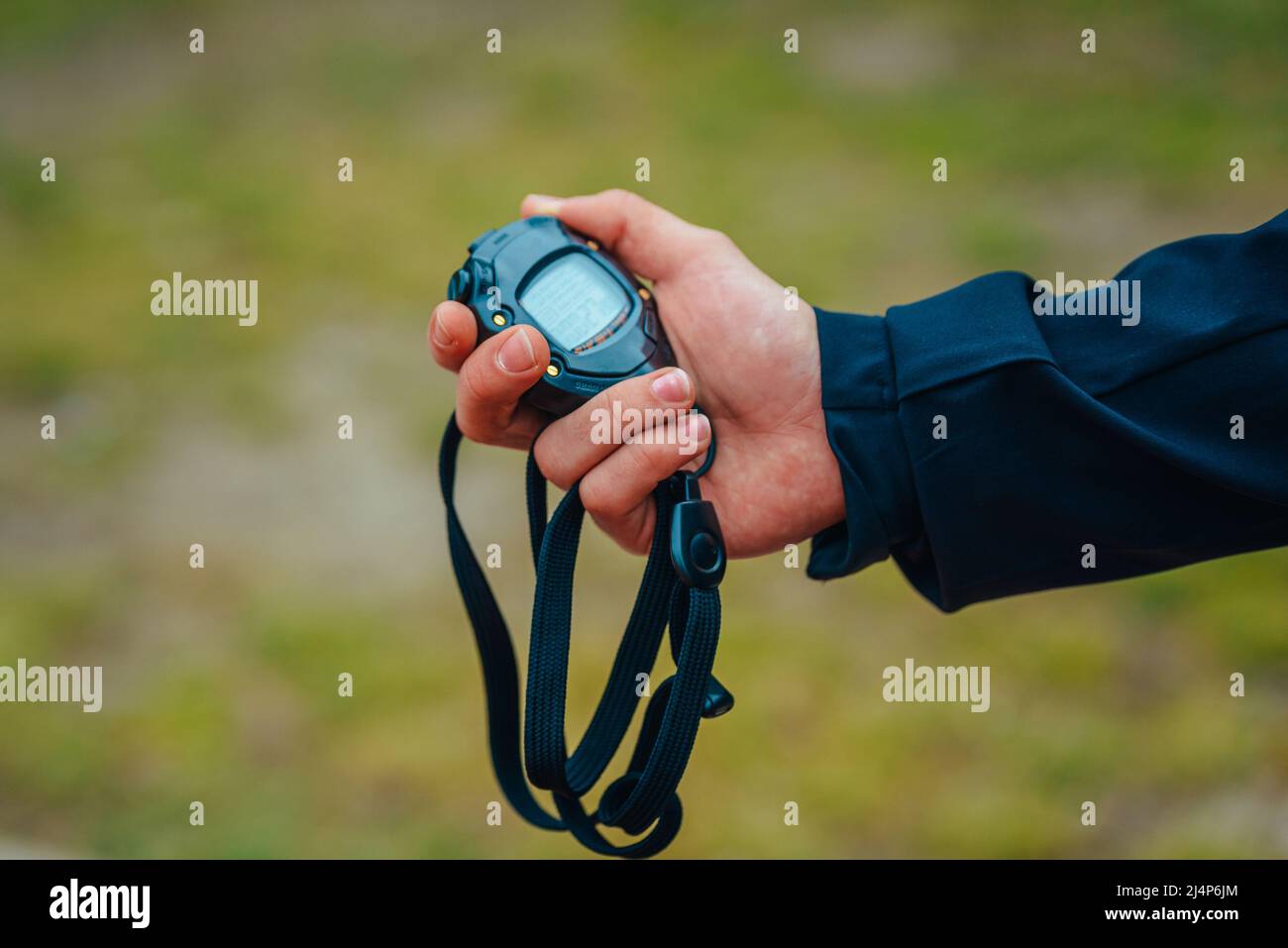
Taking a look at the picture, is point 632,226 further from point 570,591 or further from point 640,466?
point 570,591

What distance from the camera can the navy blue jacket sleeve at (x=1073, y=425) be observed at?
1680 mm

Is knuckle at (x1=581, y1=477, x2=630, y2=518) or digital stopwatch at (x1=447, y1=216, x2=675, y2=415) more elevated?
digital stopwatch at (x1=447, y1=216, x2=675, y2=415)

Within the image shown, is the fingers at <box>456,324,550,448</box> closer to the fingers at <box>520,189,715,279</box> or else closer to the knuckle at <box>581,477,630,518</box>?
the knuckle at <box>581,477,630,518</box>

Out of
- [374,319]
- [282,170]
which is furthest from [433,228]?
[282,170]

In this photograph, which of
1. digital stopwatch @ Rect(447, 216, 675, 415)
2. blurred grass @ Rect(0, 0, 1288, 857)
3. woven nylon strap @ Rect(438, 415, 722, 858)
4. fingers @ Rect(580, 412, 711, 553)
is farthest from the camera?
blurred grass @ Rect(0, 0, 1288, 857)

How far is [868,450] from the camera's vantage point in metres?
1.85

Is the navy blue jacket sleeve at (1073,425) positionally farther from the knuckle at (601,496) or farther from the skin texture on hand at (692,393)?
the knuckle at (601,496)

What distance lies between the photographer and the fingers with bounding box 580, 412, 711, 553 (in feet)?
5.74

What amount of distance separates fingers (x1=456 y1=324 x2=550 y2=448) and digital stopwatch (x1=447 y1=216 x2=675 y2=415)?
0.04m

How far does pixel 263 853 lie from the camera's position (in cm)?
307

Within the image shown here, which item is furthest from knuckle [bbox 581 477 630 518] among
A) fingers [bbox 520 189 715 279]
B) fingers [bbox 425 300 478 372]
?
fingers [bbox 520 189 715 279]

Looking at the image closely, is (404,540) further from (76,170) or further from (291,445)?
(76,170)

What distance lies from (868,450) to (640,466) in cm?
36

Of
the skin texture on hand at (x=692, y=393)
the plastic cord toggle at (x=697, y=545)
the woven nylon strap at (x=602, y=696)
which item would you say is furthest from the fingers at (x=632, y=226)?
the plastic cord toggle at (x=697, y=545)
